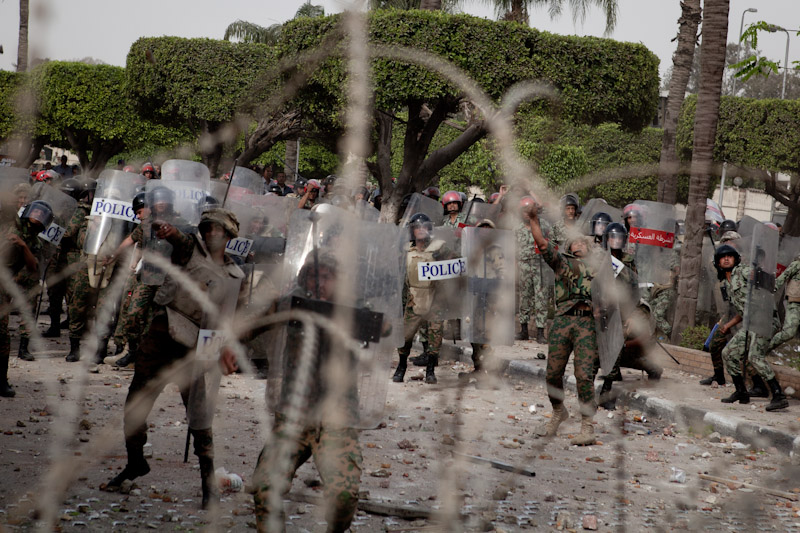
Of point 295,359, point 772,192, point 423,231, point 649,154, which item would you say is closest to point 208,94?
point 423,231

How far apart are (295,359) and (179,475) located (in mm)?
2034

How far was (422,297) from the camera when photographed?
30.9 feet

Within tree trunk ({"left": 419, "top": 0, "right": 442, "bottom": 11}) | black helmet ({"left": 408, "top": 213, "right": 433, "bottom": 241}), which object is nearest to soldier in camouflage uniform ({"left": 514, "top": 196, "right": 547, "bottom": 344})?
black helmet ({"left": 408, "top": 213, "right": 433, "bottom": 241})

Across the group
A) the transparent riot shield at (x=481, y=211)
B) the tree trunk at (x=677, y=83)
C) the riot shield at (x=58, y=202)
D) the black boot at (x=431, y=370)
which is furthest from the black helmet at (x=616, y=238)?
the tree trunk at (x=677, y=83)

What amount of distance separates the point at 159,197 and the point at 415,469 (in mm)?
2822

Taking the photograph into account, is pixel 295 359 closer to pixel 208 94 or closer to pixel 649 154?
pixel 208 94

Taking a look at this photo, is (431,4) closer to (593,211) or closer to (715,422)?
(593,211)

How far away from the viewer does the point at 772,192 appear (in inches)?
1032

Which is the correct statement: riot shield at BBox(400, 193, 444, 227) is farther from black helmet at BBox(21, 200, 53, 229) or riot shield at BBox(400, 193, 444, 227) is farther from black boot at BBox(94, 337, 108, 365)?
black helmet at BBox(21, 200, 53, 229)

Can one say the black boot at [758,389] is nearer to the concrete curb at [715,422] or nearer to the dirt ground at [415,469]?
the dirt ground at [415,469]

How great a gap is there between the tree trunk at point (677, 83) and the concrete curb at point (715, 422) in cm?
645

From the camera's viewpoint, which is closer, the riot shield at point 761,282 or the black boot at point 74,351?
the riot shield at point 761,282

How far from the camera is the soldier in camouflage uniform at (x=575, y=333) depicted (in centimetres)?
698

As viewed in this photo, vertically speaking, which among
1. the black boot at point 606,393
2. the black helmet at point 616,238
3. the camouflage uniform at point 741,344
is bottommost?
the black boot at point 606,393
